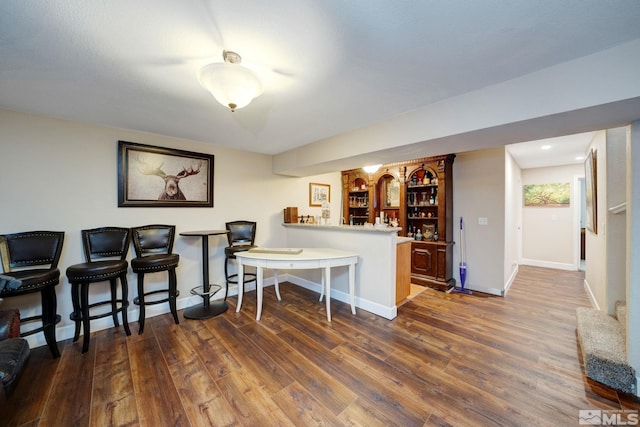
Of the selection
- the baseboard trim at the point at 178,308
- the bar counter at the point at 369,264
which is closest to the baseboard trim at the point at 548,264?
the bar counter at the point at 369,264

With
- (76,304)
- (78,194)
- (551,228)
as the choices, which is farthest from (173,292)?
(551,228)

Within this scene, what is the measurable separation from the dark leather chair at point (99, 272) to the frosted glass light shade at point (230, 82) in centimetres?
203

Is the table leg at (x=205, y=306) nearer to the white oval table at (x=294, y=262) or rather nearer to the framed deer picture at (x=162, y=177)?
the white oval table at (x=294, y=262)

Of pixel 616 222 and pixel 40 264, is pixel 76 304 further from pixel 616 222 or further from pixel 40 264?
pixel 616 222

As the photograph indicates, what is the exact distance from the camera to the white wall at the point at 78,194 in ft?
7.17

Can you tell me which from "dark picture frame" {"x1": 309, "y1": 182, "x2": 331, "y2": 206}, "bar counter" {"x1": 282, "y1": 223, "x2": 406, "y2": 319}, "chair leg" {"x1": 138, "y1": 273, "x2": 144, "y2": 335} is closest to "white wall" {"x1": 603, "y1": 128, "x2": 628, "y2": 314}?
"bar counter" {"x1": 282, "y1": 223, "x2": 406, "y2": 319}

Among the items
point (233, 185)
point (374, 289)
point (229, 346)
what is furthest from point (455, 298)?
point (233, 185)

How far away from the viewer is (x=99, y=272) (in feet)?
7.08

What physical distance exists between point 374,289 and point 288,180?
249cm

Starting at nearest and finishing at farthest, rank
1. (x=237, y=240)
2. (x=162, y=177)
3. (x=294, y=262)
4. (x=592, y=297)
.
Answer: (x=294, y=262)
(x=162, y=177)
(x=592, y=297)
(x=237, y=240)

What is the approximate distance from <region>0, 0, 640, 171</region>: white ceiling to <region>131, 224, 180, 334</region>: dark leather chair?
1382mm

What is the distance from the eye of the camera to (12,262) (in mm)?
2082

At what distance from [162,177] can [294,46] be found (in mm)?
2527

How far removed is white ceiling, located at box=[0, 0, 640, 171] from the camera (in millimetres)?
1109
